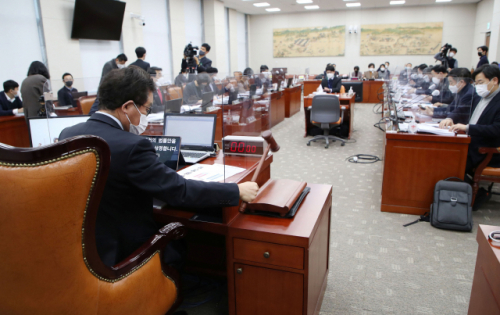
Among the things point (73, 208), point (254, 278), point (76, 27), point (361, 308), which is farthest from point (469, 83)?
point (76, 27)

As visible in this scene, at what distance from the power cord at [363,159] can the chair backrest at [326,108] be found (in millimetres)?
802

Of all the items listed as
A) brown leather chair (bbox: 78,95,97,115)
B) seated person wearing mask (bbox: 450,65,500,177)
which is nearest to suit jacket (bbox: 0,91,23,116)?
brown leather chair (bbox: 78,95,97,115)

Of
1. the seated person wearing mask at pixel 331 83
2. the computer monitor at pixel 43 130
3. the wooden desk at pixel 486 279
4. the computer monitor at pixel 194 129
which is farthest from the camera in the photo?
the seated person wearing mask at pixel 331 83

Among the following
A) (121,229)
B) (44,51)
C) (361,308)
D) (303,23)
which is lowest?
(361,308)

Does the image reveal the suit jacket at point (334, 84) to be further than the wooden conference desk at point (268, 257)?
Yes

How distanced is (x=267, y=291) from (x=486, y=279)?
848mm

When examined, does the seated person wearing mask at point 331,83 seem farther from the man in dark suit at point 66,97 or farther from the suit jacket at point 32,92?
the suit jacket at point 32,92

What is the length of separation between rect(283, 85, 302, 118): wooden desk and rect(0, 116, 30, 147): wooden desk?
5711 mm

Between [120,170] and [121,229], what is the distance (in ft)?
0.84

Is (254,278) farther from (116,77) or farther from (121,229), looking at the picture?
(116,77)

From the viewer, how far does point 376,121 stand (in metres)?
7.82

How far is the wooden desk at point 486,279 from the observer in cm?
113

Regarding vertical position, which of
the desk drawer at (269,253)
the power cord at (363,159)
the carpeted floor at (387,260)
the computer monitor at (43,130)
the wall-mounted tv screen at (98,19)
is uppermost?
the wall-mounted tv screen at (98,19)

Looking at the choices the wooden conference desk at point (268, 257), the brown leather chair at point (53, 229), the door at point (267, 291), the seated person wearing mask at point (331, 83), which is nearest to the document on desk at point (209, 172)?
the wooden conference desk at point (268, 257)
